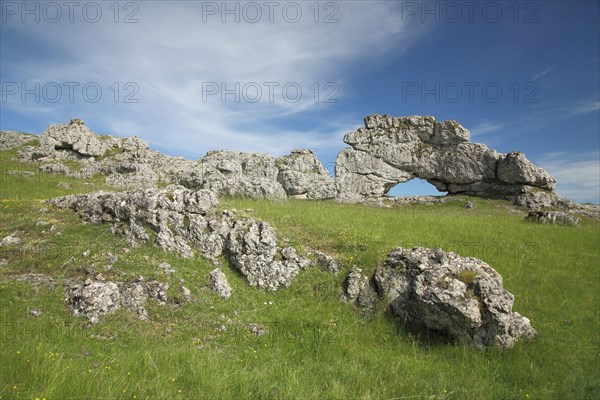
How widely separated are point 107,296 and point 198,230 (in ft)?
16.6

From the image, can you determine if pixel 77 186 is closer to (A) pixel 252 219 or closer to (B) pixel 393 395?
(A) pixel 252 219

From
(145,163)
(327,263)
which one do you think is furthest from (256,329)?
(145,163)

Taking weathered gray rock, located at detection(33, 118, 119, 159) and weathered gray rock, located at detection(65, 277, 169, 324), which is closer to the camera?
weathered gray rock, located at detection(65, 277, 169, 324)

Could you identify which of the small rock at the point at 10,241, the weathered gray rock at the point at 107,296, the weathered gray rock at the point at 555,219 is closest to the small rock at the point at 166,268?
the weathered gray rock at the point at 107,296

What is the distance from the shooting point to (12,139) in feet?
190

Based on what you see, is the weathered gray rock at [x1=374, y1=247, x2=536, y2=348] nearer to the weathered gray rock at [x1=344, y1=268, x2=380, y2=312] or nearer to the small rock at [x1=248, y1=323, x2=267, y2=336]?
the weathered gray rock at [x1=344, y1=268, x2=380, y2=312]

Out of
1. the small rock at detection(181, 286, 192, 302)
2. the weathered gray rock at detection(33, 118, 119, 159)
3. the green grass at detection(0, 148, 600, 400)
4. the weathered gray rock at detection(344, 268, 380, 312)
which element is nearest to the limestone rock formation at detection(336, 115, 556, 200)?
the green grass at detection(0, 148, 600, 400)

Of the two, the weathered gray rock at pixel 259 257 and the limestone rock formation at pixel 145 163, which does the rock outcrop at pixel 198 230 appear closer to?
the weathered gray rock at pixel 259 257

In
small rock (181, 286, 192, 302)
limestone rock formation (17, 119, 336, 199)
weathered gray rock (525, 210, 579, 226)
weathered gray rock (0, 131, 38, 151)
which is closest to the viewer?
small rock (181, 286, 192, 302)

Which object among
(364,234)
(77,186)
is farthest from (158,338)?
(77,186)

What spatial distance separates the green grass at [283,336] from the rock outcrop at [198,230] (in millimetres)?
619

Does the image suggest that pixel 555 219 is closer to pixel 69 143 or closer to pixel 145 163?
pixel 145 163

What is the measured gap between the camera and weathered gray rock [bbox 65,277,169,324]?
1219 centimetres

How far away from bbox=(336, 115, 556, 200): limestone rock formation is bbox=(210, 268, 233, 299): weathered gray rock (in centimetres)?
3768
